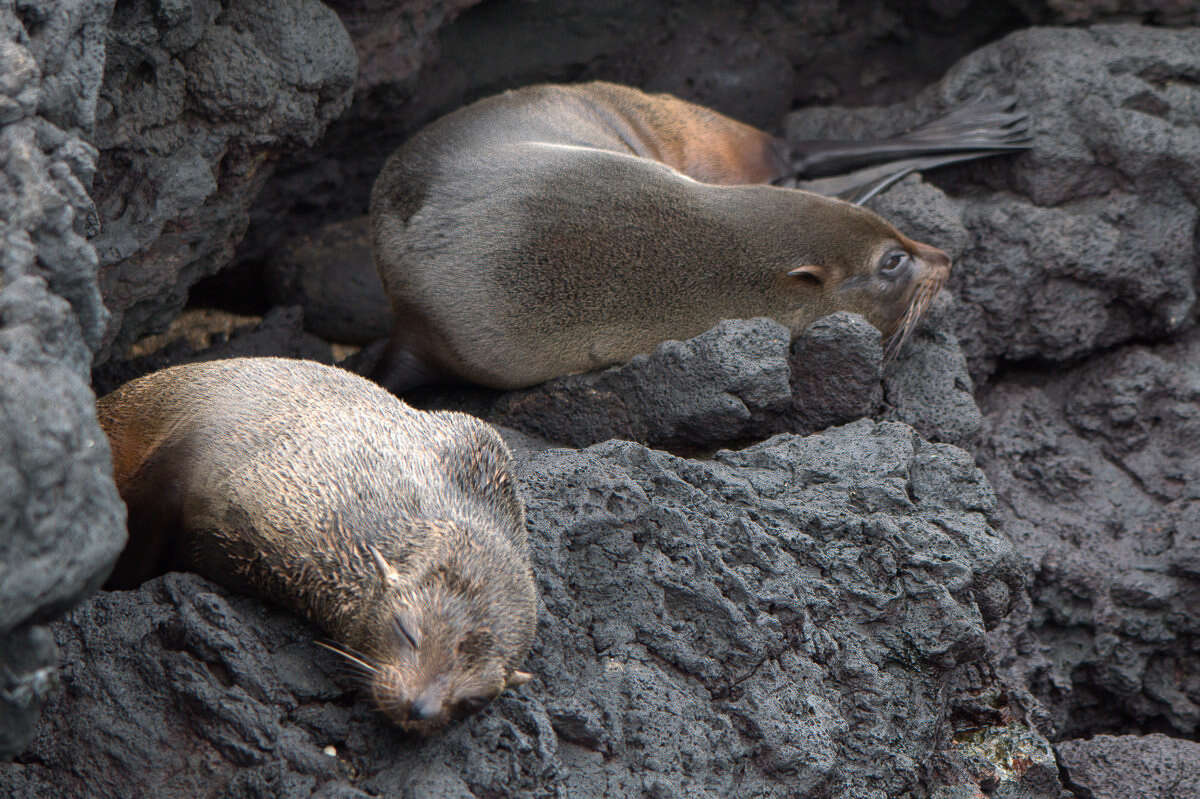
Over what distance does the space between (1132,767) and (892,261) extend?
2.25 meters

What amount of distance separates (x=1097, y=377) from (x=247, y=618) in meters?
3.90

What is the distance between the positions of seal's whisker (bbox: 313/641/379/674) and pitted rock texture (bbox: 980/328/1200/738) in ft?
8.36

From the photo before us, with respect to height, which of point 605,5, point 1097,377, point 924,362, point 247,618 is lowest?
point 1097,377

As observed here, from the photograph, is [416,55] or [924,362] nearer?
[924,362]

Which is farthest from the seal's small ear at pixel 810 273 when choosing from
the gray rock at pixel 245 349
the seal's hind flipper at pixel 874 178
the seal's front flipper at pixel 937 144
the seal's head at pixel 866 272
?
the gray rock at pixel 245 349

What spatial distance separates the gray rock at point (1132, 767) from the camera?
12.5ft

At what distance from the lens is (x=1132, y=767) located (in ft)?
12.7

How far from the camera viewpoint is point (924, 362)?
4.85 metres

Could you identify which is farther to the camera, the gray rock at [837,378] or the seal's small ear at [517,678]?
the gray rock at [837,378]

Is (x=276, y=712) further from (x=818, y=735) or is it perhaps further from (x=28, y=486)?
(x=818, y=735)

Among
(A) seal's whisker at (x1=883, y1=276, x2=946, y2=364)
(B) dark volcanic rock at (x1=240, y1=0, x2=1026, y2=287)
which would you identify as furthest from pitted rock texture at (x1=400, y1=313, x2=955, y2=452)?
Answer: (B) dark volcanic rock at (x1=240, y1=0, x2=1026, y2=287)

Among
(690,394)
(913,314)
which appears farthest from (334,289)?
(913,314)

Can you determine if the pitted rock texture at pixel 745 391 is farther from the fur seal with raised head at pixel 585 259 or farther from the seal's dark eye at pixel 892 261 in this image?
the seal's dark eye at pixel 892 261


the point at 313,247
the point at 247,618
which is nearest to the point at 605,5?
the point at 313,247
